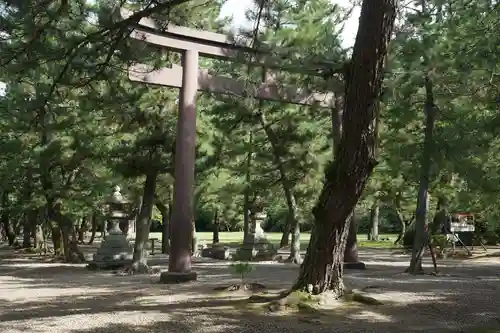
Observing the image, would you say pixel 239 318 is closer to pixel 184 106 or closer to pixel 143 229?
pixel 184 106

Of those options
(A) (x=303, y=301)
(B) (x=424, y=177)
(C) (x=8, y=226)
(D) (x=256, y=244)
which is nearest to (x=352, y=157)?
(A) (x=303, y=301)

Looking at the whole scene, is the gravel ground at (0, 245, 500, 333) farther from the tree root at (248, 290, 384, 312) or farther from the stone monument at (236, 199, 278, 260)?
the stone monument at (236, 199, 278, 260)

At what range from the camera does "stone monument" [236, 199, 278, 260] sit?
16375 millimetres

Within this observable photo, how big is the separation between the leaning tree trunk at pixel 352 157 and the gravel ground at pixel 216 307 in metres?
0.55

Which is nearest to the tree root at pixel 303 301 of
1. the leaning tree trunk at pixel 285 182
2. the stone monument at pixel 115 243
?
the leaning tree trunk at pixel 285 182

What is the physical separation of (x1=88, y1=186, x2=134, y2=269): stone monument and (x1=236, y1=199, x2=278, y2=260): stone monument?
142 inches

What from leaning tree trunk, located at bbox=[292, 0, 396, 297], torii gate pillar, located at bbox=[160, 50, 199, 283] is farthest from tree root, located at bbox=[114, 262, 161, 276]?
leaning tree trunk, located at bbox=[292, 0, 396, 297]

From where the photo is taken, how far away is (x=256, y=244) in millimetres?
16531

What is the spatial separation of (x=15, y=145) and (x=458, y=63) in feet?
39.2

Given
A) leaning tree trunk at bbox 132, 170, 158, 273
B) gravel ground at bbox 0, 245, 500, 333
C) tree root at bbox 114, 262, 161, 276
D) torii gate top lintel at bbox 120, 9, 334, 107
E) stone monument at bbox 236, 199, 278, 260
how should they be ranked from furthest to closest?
stone monument at bbox 236, 199, 278, 260 → leaning tree trunk at bbox 132, 170, 158, 273 → tree root at bbox 114, 262, 161, 276 → torii gate top lintel at bbox 120, 9, 334, 107 → gravel ground at bbox 0, 245, 500, 333

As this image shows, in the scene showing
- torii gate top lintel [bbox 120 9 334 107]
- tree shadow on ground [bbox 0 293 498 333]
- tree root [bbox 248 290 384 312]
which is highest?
torii gate top lintel [bbox 120 9 334 107]

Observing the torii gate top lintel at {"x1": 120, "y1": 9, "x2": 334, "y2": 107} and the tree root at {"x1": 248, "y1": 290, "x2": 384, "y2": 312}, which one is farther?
the torii gate top lintel at {"x1": 120, "y1": 9, "x2": 334, "y2": 107}

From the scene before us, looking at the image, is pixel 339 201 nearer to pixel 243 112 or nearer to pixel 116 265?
pixel 243 112

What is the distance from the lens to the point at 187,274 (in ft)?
31.8
